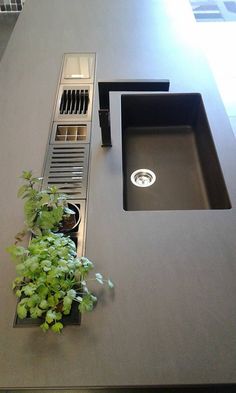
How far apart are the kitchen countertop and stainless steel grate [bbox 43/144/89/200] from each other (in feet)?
0.11

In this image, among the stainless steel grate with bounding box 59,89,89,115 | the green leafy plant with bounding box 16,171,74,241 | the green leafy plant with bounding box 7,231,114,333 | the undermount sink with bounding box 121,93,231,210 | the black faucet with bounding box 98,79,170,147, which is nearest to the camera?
the green leafy plant with bounding box 7,231,114,333

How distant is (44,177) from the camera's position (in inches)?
36.5

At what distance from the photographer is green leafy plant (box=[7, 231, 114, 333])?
58 cm

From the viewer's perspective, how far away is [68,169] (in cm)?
96

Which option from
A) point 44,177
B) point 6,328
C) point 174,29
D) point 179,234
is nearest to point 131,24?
point 174,29

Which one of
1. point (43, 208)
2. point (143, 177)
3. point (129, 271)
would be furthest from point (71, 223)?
point (143, 177)

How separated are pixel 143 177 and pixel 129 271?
50cm

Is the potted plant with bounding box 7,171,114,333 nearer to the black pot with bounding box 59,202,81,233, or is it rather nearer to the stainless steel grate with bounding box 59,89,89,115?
the black pot with bounding box 59,202,81,233

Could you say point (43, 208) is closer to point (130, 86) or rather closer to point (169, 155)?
point (130, 86)

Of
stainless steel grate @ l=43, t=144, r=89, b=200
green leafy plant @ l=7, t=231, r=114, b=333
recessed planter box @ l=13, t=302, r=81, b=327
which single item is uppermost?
stainless steel grate @ l=43, t=144, r=89, b=200

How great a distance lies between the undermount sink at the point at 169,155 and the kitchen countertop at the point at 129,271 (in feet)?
0.22

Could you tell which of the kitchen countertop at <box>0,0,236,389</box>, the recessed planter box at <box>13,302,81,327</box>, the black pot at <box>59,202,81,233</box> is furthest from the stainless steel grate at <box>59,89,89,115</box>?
the recessed planter box at <box>13,302,81,327</box>

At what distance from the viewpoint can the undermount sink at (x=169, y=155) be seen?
105cm

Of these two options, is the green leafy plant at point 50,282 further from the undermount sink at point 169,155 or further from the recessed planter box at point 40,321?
the undermount sink at point 169,155
